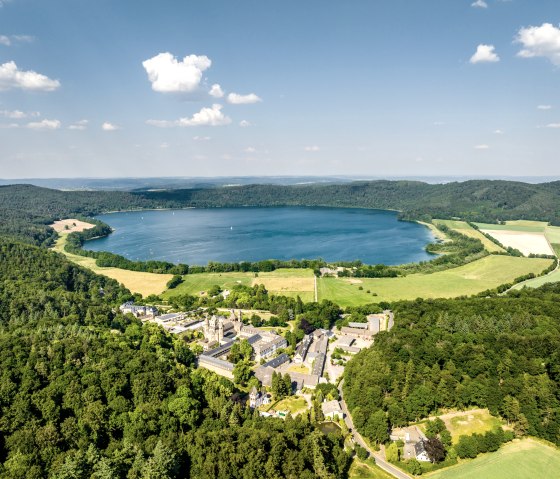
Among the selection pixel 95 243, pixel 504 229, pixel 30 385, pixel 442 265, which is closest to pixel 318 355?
pixel 30 385

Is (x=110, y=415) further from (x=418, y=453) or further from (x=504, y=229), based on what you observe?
(x=504, y=229)

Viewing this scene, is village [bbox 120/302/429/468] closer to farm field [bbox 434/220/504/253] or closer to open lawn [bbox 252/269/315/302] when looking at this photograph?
open lawn [bbox 252/269/315/302]

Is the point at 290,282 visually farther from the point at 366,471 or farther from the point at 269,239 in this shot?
the point at 366,471

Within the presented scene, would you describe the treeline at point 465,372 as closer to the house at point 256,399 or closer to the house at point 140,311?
the house at point 256,399

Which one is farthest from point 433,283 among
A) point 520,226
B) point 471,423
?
point 520,226

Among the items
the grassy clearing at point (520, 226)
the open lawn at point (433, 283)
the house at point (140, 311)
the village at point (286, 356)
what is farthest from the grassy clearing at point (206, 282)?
the grassy clearing at point (520, 226)

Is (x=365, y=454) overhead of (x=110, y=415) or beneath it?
beneath
